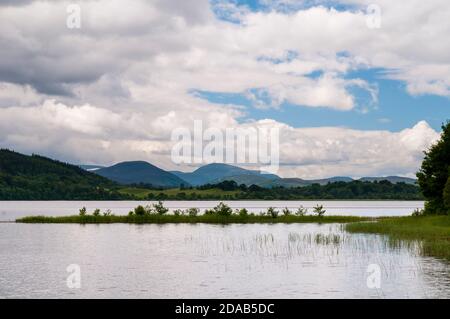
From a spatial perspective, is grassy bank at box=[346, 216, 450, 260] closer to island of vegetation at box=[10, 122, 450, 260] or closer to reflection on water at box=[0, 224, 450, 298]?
island of vegetation at box=[10, 122, 450, 260]

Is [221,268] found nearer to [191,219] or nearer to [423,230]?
[423,230]

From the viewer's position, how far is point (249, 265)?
179 feet

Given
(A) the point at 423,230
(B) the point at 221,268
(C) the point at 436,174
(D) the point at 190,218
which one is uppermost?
(C) the point at 436,174

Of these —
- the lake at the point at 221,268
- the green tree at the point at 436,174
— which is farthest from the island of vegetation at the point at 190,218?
the lake at the point at 221,268

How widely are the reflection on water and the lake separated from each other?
7cm

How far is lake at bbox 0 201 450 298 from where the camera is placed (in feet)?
134

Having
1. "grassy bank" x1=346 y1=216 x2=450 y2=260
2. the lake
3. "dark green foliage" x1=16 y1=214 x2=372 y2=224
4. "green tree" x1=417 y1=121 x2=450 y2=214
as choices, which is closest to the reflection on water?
the lake

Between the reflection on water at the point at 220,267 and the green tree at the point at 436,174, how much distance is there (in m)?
20.4

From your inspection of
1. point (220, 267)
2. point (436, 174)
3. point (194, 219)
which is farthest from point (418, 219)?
point (220, 267)

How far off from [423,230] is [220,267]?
35.1m

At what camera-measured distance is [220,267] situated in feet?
174
